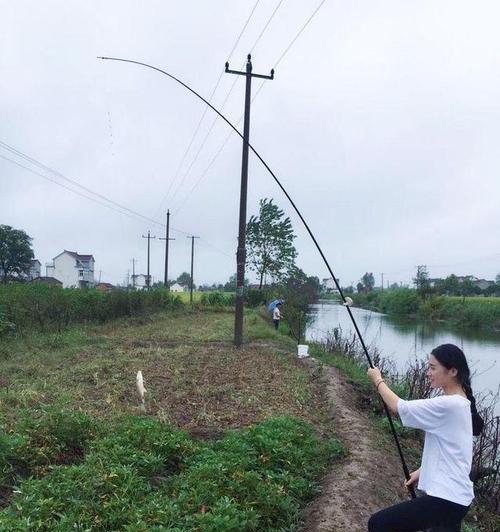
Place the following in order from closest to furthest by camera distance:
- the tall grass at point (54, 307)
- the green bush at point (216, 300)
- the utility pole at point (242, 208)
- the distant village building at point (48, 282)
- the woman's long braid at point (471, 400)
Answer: the woman's long braid at point (471, 400), the utility pole at point (242, 208), the tall grass at point (54, 307), the distant village building at point (48, 282), the green bush at point (216, 300)

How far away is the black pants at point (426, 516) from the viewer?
2828 mm

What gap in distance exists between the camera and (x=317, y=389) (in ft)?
31.4

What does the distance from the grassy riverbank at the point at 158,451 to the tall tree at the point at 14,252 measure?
6221 centimetres

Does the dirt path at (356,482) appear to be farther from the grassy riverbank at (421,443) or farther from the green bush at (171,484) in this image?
the grassy riverbank at (421,443)

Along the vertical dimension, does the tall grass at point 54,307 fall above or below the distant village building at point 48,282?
below

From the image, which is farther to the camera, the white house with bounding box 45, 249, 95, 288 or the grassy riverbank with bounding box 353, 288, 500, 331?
the white house with bounding box 45, 249, 95, 288

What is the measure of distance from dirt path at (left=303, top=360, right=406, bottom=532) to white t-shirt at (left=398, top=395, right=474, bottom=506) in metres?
1.59

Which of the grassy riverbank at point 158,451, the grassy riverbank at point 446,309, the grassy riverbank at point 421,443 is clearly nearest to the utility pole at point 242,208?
the grassy riverbank at point 421,443

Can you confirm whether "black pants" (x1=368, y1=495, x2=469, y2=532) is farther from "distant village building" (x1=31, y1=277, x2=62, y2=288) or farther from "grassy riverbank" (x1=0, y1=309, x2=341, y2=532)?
"distant village building" (x1=31, y1=277, x2=62, y2=288)

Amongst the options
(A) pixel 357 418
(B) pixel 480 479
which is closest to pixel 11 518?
(A) pixel 357 418

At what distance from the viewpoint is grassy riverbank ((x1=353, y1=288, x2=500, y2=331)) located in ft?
142

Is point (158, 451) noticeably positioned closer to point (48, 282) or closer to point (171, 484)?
point (171, 484)

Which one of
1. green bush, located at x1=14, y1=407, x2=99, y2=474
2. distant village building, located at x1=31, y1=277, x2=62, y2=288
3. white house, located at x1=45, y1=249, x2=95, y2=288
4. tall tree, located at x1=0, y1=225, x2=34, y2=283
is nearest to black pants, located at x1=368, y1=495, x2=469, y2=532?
green bush, located at x1=14, y1=407, x2=99, y2=474

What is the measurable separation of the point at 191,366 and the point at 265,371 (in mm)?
1466
